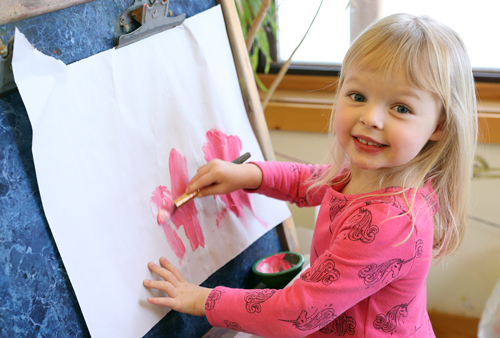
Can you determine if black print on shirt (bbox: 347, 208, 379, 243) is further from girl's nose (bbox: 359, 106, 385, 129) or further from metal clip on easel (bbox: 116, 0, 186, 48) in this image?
metal clip on easel (bbox: 116, 0, 186, 48)

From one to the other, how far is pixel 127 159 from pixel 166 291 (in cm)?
20

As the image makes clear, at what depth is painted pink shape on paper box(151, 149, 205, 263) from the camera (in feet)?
2.42

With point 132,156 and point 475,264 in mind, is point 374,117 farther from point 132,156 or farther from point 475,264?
point 475,264

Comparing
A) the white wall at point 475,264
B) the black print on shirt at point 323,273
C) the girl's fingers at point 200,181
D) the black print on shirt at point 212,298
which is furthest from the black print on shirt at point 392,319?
the white wall at point 475,264

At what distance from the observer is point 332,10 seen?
4.64 ft

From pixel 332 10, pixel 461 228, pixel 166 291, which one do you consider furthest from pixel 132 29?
pixel 332 10

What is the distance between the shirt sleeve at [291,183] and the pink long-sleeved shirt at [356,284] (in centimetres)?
15

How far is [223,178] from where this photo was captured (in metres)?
0.84

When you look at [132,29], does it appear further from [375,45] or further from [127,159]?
[375,45]

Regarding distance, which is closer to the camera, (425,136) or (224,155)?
(425,136)

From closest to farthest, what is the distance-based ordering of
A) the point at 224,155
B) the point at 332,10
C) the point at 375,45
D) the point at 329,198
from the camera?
1. the point at 375,45
2. the point at 329,198
3. the point at 224,155
4. the point at 332,10

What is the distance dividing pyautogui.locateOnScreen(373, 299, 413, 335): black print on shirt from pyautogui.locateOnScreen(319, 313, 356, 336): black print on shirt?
0.03m

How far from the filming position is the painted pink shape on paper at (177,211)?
0.74 metres

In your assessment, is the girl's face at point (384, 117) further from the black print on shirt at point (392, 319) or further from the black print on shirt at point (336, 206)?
the black print on shirt at point (392, 319)
